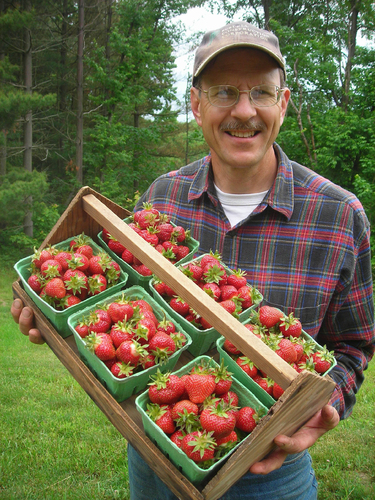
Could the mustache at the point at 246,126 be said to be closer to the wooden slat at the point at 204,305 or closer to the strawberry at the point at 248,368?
the wooden slat at the point at 204,305

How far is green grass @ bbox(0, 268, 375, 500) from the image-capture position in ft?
10.0

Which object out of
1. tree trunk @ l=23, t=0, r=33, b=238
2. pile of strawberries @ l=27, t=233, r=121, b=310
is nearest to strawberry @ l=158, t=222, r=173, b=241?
pile of strawberries @ l=27, t=233, r=121, b=310

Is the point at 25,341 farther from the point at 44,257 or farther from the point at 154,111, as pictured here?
the point at 154,111

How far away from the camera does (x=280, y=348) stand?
4.41ft

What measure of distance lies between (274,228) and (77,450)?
2613mm

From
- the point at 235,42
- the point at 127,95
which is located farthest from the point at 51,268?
the point at 127,95

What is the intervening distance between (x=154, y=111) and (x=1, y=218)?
28.4 ft

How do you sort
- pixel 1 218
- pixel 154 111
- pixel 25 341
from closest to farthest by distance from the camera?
1. pixel 25 341
2. pixel 1 218
3. pixel 154 111

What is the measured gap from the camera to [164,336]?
1396mm

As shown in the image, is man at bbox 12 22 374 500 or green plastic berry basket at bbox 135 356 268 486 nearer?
green plastic berry basket at bbox 135 356 268 486

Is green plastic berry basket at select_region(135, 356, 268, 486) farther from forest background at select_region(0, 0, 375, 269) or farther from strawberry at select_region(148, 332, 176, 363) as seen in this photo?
forest background at select_region(0, 0, 375, 269)

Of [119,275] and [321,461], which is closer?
[119,275]

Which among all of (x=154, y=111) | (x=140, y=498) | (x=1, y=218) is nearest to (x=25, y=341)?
(x=1, y=218)

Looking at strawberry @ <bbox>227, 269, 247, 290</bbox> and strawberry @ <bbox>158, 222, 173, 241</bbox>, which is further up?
strawberry @ <bbox>158, 222, 173, 241</bbox>
